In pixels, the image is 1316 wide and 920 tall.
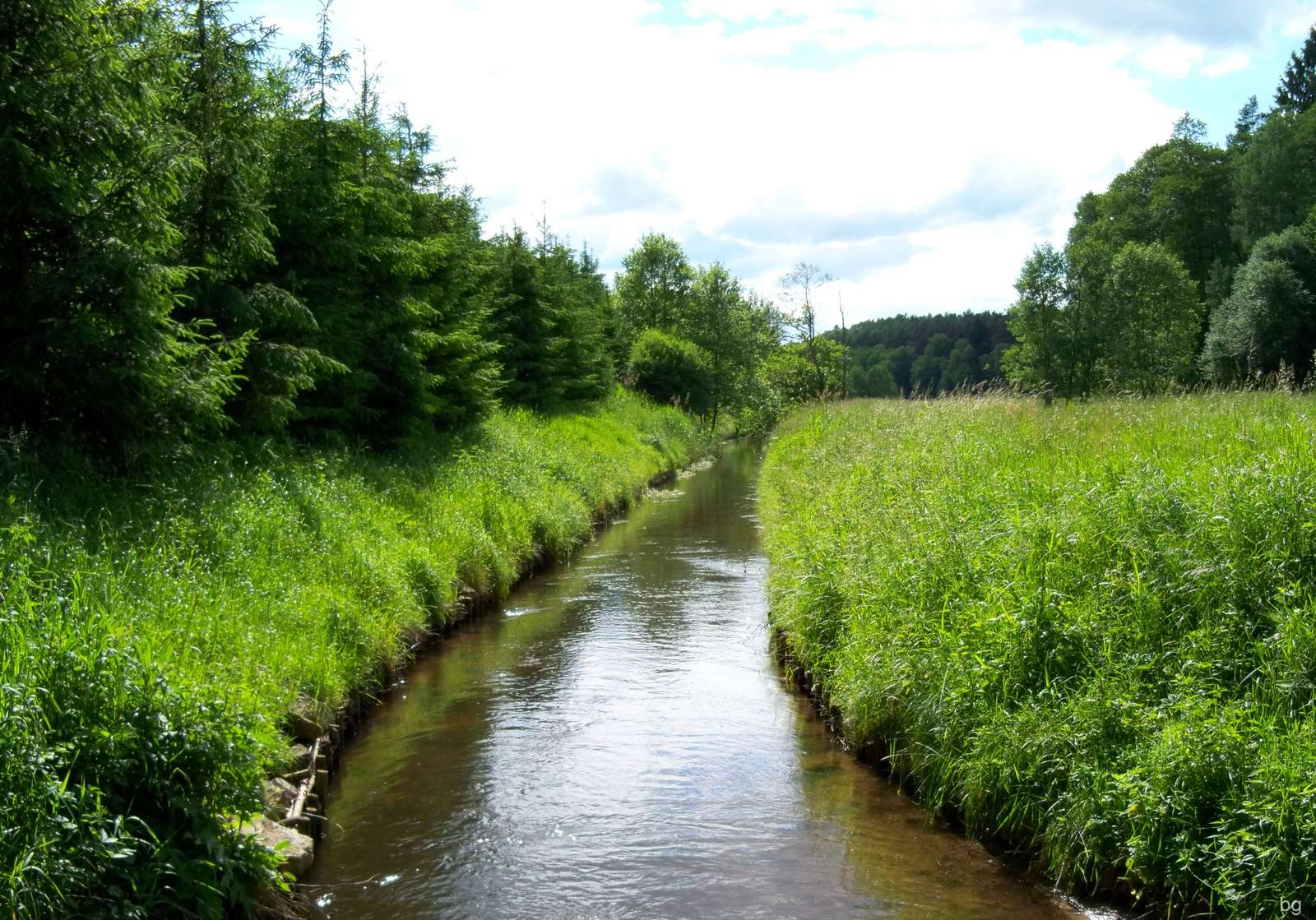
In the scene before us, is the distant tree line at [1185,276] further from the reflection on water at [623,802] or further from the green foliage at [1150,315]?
the reflection on water at [623,802]

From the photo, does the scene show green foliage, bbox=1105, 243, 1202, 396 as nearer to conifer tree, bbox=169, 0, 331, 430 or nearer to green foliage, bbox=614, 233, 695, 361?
green foliage, bbox=614, 233, 695, 361

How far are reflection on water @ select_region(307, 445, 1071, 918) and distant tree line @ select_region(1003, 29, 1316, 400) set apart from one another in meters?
15.3

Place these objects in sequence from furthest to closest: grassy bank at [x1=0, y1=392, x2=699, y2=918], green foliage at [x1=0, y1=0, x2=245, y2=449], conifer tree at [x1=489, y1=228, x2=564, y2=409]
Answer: conifer tree at [x1=489, y1=228, x2=564, y2=409]
green foliage at [x1=0, y1=0, x2=245, y2=449]
grassy bank at [x1=0, y1=392, x2=699, y2=918]

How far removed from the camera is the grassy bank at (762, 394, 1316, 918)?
5090 mm

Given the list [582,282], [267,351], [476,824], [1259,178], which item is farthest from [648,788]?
[1259,178]

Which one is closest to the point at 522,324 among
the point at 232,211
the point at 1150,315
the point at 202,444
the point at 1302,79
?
the point at 232,211

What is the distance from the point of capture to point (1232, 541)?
664 centimetres

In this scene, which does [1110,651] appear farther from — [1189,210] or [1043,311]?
[1189,210]

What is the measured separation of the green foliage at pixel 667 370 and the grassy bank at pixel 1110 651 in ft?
117

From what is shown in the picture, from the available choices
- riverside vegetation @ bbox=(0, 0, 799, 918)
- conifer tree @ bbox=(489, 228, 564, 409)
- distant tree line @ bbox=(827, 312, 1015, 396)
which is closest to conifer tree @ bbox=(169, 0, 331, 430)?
riverside vegetation @ bbox=(0, 0, 799, 918)

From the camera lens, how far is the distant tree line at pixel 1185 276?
3812 cm

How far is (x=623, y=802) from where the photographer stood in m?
7.27

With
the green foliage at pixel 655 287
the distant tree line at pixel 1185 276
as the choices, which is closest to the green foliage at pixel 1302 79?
the distant tree line at pixel 1185 276

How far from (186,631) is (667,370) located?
40354mm
